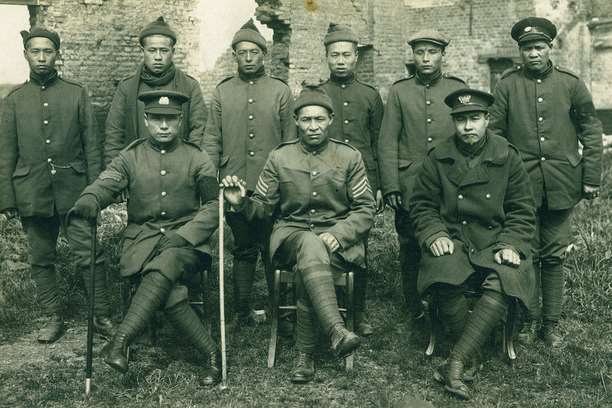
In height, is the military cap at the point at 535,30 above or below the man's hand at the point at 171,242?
above

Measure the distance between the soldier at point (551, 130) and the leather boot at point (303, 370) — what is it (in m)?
1.79

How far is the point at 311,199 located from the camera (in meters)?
4.57

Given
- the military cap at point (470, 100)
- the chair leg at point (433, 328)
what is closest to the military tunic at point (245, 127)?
the military cap at point (470, 100)

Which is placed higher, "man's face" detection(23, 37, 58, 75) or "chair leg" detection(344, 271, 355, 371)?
"man's face" detection(23, 37, 58, 75)

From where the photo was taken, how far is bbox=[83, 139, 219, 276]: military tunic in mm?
4426

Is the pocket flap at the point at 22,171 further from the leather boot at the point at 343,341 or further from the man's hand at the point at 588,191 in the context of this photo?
the man's hand at the point at 588,191

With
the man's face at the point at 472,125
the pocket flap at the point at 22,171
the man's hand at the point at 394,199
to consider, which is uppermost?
the man's face at the point at 472,125

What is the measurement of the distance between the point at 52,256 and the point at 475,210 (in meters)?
3.13

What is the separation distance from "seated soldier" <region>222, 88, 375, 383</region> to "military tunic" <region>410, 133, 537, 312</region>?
0.42m

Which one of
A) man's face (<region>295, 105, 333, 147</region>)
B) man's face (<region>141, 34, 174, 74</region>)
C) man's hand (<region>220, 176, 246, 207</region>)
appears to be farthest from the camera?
man's face (<region>141, 34, 174, 74</region>)

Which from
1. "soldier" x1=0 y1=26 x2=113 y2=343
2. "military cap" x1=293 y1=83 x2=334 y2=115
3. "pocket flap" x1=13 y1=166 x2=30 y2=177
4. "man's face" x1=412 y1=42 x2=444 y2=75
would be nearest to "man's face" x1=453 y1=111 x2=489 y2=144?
"man's face" x1=412 y1=42 x2=444 y2=75

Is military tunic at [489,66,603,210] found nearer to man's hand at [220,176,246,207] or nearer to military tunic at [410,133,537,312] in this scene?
military tunic at [410,133,537,312]

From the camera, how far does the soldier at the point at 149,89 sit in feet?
16.4

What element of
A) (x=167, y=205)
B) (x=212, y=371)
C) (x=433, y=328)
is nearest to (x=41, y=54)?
(x=167, y=205)
